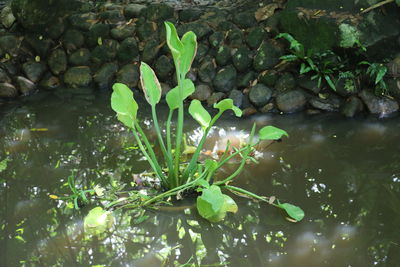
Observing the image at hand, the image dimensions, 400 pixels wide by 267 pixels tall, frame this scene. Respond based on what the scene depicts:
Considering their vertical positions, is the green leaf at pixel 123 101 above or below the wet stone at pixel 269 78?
above

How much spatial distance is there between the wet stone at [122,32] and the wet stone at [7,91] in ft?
4.03

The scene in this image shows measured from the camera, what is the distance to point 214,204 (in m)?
2.41

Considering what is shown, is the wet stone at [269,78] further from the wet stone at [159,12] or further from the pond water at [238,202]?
the wet stone at [159,12]

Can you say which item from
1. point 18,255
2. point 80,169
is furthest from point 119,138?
point 18,255

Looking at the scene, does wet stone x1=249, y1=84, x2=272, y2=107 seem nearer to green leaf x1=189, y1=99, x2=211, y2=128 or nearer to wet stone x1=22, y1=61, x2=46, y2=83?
green leaf x1=189, y1=99, x2=211, y2=128

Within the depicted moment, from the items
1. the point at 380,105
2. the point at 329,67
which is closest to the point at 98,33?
the point at 329,67

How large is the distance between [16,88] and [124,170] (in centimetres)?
225

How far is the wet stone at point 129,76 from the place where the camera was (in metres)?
4.75

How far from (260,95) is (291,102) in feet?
1.00

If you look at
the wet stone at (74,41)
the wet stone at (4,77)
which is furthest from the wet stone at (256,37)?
the wet stone at (4,77)

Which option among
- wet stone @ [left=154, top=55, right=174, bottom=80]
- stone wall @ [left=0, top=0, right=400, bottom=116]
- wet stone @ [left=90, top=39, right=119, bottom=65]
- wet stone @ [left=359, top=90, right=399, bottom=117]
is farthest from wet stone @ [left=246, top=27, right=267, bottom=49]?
wet stone @ [left=90, top=39, right=119, bottom=65]

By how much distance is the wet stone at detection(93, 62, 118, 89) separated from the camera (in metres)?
4.87

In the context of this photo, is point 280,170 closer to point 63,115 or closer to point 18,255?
point 18,255

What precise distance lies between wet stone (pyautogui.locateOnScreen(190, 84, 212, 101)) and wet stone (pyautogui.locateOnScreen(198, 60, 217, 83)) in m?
0.08
